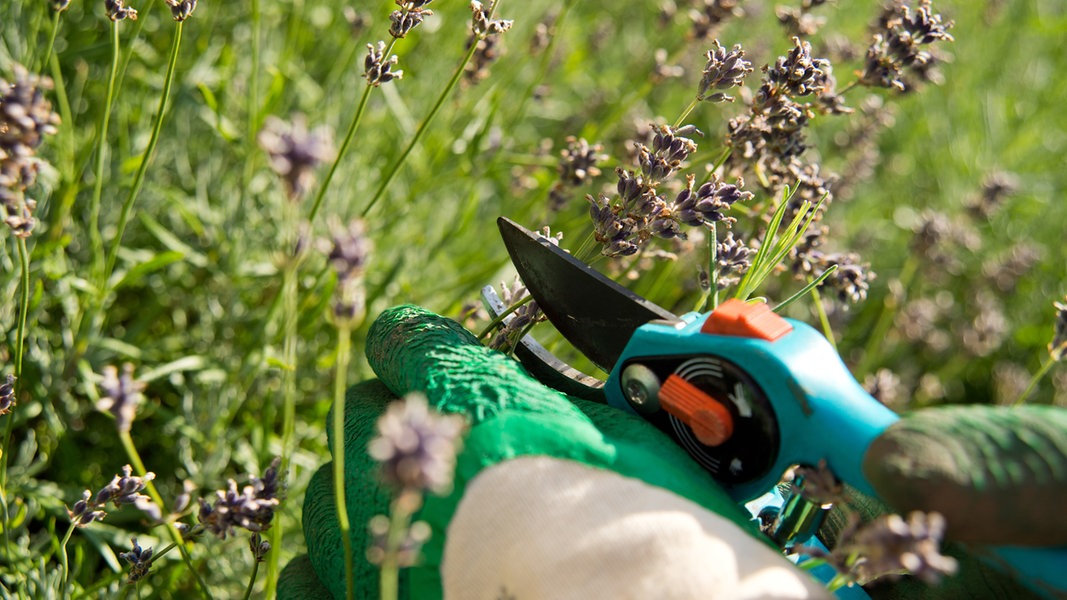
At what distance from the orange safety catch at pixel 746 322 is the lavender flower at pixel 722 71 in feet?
1.37

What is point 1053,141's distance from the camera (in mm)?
3090

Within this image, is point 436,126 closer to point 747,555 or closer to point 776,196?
point 776,196

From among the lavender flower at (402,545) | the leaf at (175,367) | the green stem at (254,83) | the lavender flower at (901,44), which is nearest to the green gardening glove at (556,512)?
the lavender flower at (402,545)

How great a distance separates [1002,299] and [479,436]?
2.38 meters

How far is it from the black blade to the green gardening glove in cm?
13

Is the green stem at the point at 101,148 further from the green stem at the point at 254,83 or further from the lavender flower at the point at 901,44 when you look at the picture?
the lavender flower at the point at 901,44

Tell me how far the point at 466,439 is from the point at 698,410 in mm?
230

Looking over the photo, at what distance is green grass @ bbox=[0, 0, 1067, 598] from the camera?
1.49 metres

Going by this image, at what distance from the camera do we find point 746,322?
88 cm

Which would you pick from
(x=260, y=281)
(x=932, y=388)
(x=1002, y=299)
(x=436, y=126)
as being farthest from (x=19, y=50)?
(x=1002, y=299)

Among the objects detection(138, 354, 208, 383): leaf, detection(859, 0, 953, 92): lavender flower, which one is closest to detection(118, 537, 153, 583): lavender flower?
detection(138, 354, 208, 383): leaf

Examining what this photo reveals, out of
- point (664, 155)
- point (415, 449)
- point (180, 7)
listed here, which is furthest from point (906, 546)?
point (180, 7)

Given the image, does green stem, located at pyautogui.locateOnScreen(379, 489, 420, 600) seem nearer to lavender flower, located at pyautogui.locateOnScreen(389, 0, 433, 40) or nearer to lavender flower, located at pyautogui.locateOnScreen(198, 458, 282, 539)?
lavender flower, located at pyautogui.locateOnScreen(198, 458, 282, 539)

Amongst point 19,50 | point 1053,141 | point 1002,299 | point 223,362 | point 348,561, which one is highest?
point 1053,141
